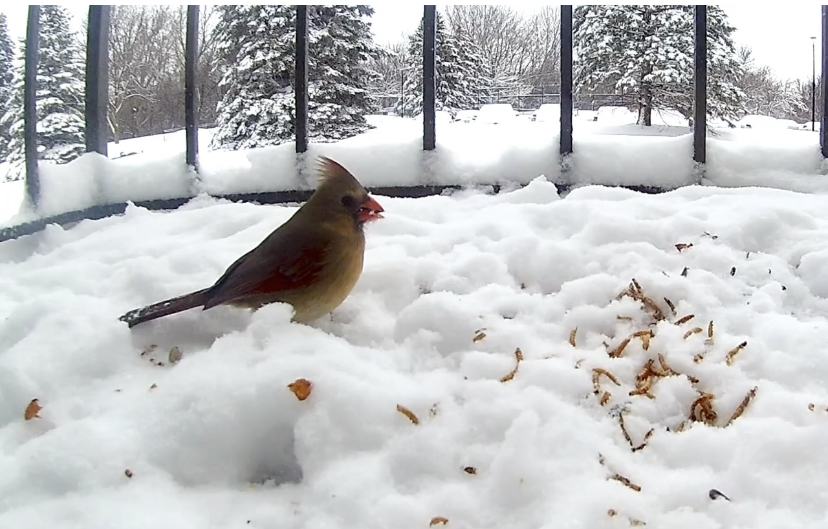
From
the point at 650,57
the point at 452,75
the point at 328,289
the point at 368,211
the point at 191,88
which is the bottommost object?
the point at 328,289

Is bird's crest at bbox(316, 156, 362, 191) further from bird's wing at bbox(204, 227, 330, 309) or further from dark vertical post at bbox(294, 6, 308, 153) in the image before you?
dark vertical post at bbox(294, 6, 308, 153)

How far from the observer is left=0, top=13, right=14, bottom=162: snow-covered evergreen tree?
179 centimetres

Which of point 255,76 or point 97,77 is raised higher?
point 255,76

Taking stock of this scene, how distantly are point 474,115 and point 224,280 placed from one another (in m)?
1.92

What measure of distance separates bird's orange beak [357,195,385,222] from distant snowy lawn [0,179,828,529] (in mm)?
132

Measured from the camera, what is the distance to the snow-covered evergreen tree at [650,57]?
120 inches

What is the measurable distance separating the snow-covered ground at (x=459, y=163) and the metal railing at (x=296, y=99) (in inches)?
1.3

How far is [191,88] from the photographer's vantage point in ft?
7.55

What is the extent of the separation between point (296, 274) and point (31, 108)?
1.34 m

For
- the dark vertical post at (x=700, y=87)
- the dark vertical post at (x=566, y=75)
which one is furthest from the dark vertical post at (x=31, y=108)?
the dark vertical post at (x=700, y=87)

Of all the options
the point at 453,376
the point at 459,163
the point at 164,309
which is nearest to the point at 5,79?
the point at 164,309

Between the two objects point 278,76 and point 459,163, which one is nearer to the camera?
point 459,163

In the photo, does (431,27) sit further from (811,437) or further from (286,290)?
(811,437)

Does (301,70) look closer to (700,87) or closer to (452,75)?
(452,75)
